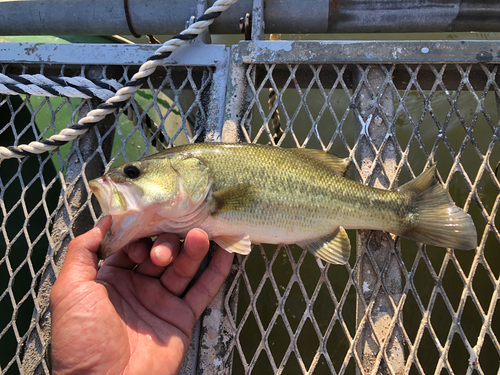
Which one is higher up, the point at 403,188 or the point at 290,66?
the point at 290,66

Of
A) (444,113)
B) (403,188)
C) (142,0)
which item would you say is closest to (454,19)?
(403,188)

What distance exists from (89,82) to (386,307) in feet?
9.48

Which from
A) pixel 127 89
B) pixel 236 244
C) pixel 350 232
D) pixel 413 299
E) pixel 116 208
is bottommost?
pixel 413 299

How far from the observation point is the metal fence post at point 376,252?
6.18 feet

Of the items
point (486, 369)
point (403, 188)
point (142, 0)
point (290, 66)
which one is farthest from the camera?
point (486, 369)

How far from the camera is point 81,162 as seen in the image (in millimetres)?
2461

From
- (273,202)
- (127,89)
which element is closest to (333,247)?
(273,202)

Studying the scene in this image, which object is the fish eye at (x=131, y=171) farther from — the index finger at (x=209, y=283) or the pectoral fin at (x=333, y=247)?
the pectoral fin at (x=333, y=247)

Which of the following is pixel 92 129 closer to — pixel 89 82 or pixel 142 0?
pixel 89 82

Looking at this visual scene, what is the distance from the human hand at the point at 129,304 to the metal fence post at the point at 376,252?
980 mm

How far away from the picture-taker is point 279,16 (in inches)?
103

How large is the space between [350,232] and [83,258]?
3.07 metres

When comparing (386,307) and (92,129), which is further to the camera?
(92,129)

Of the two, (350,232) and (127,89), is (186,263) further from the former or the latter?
(350,232)
